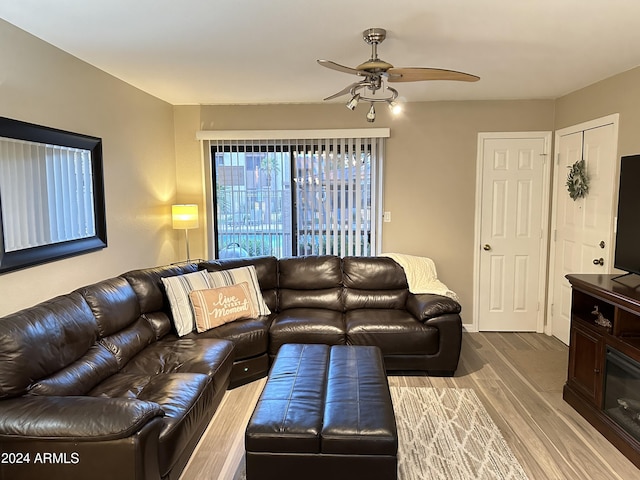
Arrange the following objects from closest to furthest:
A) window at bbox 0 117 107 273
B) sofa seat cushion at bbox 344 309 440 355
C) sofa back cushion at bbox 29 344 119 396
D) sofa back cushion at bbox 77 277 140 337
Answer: sofa back cushion at bbox 29 344 119 396
window at bbox 0 117 107 273
sofa back cushion at bbox 77 277 140 337
sofa seat cushion at bbox 344 309 440 355

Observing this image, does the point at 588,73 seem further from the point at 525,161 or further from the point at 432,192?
the point at 432,192

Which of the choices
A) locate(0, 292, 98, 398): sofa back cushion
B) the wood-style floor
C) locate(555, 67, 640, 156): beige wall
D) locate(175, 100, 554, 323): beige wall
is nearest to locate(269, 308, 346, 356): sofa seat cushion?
the wood-style floor

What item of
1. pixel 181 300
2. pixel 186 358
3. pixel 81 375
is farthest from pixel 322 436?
pixel 181 300

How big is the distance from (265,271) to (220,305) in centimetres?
72

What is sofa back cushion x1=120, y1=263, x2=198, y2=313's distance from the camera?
10.2 feet

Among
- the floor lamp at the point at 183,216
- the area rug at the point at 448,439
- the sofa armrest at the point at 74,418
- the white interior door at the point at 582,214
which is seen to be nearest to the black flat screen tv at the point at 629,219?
the white interior door at the point at 582,214

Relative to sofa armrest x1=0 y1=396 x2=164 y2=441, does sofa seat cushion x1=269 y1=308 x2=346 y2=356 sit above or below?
below

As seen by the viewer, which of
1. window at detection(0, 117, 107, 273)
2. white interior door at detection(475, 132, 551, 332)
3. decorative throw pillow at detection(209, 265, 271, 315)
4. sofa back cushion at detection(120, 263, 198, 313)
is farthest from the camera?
white interior door at detection(475, 132, 551, 332)

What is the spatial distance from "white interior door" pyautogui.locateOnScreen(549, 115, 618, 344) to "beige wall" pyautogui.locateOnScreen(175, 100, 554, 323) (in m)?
0.54

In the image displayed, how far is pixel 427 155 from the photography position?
4508 mm

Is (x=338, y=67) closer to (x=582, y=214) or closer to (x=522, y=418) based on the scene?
(x=522, y=418)

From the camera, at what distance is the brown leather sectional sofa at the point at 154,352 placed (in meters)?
1.70

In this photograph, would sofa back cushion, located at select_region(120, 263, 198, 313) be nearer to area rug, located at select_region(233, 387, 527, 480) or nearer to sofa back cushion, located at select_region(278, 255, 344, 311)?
sofa back cushion, located at select_region(278, 255, 344, 311)

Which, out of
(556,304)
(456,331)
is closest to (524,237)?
(556,304)
